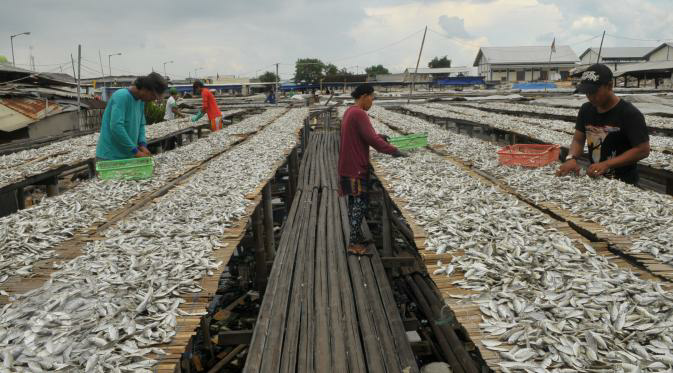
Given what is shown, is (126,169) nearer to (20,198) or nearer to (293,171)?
(20,198)

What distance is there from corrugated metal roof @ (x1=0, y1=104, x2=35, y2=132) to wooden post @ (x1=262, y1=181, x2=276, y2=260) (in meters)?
13.0

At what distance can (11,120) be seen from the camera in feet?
48.5

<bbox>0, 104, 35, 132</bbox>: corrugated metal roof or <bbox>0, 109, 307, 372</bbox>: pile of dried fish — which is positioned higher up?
<bbox>0, 104, 35, 132</bbox>: corrugated metal roof

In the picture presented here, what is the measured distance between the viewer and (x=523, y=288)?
2.46 meters

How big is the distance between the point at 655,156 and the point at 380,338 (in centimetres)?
574

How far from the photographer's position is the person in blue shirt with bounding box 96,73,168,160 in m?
5.70

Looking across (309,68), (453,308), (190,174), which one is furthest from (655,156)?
(309,68)

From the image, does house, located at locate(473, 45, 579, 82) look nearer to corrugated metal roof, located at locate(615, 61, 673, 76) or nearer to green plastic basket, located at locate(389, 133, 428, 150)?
corrugated metal roof, located at locate(615, 61, 673, 76)

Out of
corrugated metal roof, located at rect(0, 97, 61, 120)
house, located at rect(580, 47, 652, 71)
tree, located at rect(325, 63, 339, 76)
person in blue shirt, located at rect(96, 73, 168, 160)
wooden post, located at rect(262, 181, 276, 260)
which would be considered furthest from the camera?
tree, located at rect(325, 63, 339, 76)

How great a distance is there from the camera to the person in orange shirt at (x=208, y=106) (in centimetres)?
1009

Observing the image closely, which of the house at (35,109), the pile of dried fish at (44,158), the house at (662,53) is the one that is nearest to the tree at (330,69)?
the house at (662,53)

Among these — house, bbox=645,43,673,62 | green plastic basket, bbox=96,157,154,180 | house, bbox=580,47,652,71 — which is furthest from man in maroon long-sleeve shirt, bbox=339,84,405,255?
house, bbox=580,47,652,71

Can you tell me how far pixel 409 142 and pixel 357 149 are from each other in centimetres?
283

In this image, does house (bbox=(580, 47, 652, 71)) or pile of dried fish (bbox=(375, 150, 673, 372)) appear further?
house (bbox=(580, 47, 652, 71))
